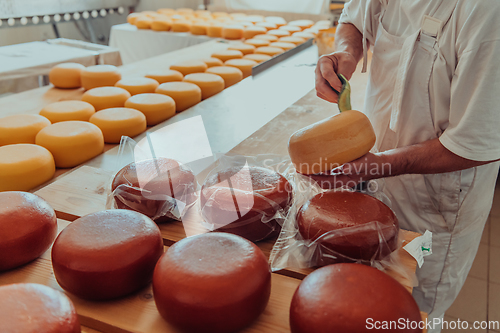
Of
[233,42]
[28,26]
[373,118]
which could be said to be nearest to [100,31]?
[28,26]

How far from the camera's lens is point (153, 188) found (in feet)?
2.82

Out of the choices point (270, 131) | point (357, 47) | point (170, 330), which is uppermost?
point (357, 47)

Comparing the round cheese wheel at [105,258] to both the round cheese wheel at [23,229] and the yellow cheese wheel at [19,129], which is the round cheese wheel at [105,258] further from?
the yellow cheese wheel at [19,129]

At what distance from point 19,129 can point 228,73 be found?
4.52 feet

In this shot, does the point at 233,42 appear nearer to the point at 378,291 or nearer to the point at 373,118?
the point at 373,118

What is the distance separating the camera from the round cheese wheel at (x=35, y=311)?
48cm

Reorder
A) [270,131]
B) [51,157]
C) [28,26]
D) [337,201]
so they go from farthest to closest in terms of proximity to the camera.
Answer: [28,26] < [270,131] < [51,157] < [337,201]

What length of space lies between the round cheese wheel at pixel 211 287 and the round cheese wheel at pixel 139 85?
5.97 ft

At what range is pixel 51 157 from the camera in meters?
1.46

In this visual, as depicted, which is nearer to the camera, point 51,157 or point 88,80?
point 51,157

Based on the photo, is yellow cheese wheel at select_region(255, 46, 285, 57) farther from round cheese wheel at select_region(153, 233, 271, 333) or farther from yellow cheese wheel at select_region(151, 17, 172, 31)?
round cheese wheel at select_region(153, 233, 271, 333)

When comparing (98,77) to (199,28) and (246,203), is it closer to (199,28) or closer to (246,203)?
(246,203)

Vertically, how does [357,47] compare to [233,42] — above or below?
above

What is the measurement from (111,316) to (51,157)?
40.9 inches
